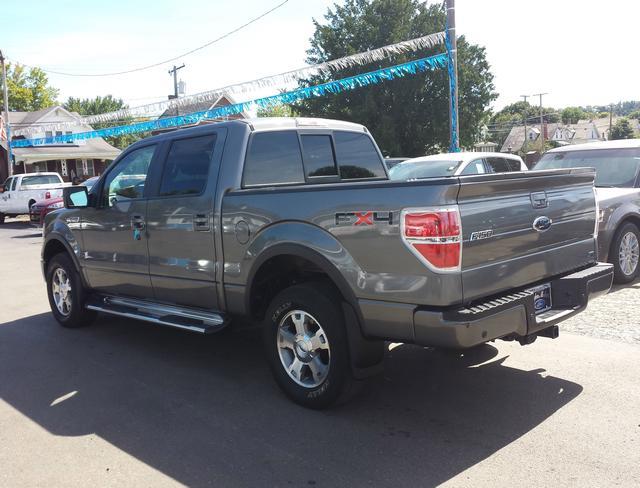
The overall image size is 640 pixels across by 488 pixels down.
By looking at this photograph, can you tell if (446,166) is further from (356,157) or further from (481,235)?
(481,235)

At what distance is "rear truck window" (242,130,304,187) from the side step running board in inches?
44.9

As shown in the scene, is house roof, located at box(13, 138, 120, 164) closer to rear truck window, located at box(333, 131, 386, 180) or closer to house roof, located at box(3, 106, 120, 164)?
house roof, located at box(3, 106, 120, 164)

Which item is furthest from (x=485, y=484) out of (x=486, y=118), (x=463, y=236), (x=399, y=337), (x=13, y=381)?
(x=486, y=118)

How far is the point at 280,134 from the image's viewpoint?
16.8 ft

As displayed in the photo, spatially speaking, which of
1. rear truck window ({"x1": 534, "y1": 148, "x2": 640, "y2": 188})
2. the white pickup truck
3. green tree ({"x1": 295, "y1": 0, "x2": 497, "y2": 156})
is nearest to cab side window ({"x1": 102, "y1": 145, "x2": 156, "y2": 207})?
rear truck window ({"x1": 534, "y1": 148, "x2": 640, "y2": 188})

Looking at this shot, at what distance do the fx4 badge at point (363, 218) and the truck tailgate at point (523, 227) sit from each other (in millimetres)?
436

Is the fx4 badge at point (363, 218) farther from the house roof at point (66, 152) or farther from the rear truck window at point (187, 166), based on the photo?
the house roof at point (66, 152)

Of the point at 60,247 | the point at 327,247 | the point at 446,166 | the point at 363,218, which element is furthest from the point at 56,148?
the point at 363,218

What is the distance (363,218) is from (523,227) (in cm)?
110

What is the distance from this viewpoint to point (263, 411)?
4.31 m

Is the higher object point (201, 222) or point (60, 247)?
point (201, 222)

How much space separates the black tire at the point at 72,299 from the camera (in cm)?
668

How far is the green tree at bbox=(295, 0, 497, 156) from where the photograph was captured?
35094 mm

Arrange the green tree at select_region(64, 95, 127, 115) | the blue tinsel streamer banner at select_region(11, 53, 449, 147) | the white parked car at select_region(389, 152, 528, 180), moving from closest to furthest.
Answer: the white parked car at select_region(389, 152, 528, 180) < the blue tinsel streamer banner at select_region(11, 53, 449, 147) < the green tree at select_region(64, 95, 127, 115)
